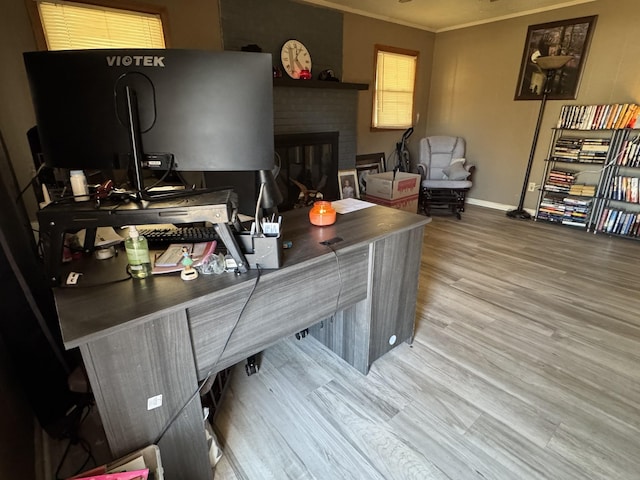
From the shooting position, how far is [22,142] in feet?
8.13

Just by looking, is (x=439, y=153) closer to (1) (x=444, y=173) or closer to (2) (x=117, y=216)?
(1) (x=444, y=173)

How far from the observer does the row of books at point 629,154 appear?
348 cm

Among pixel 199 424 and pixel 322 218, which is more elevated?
pixel 322 218

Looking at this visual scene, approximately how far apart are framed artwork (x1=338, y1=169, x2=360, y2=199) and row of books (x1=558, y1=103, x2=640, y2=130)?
2.44 meters

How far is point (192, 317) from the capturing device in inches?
40.9

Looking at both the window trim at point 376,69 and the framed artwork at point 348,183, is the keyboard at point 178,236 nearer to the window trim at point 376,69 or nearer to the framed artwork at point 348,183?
the framed artwork at point 348,183

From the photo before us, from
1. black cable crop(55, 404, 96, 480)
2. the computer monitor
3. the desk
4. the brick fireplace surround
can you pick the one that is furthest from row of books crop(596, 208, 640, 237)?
black cable crop(55, 404, 96, 480)

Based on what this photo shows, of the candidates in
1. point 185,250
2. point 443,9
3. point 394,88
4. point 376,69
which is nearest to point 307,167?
point 376,69

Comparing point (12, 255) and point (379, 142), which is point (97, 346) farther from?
point (379, 142)

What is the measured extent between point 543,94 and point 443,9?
1.55m

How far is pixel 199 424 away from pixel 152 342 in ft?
1.23

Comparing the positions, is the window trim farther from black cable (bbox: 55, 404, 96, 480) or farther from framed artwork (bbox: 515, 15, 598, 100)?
black cable (bbox: 55, 404, 96, 480)

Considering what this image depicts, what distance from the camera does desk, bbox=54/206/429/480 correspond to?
3.02 ft

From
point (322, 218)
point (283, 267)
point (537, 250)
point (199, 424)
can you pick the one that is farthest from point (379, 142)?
point (199, 424)
